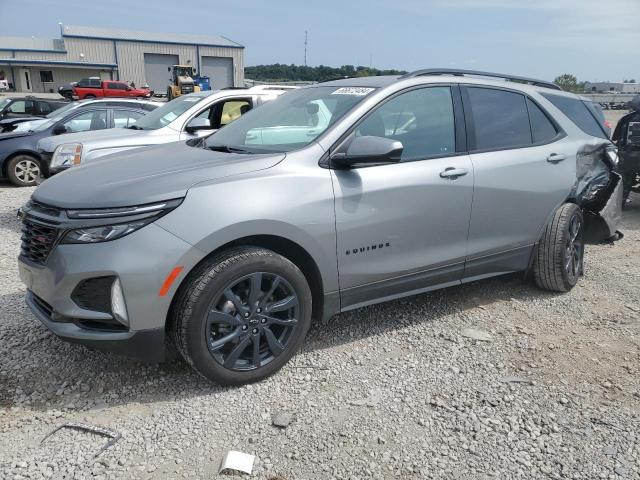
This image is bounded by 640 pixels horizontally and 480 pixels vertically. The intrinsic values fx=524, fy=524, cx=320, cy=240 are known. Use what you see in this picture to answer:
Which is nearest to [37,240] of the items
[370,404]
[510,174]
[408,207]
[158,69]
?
[370,404]

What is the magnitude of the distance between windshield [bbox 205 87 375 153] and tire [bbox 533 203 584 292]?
1987 millimetres

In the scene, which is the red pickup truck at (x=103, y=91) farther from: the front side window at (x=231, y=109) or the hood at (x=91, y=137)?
the front side window at (x=231, y=109)

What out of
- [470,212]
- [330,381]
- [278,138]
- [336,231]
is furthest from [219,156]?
[470,212]

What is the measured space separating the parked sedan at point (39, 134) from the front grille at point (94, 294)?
7.17m

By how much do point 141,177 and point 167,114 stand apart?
16.4 feet

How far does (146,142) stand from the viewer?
673 centimetres

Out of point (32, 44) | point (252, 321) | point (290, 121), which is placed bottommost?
point (252, 321)

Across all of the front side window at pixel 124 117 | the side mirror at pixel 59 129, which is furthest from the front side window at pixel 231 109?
the side mirror at pixel 59 129

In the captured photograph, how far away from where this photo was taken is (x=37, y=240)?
2840 millimetres

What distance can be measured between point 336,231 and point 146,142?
4.46 m

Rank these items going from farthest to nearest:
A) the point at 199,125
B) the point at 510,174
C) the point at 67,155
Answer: the point at 67,155
the point at 199,125
the point at 510,174

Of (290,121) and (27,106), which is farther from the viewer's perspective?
(27,106)

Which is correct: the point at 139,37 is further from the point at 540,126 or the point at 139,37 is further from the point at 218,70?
the point at 540,126

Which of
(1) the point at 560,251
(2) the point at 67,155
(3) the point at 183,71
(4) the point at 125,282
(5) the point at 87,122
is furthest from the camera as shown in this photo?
(3) the point at 183,71
